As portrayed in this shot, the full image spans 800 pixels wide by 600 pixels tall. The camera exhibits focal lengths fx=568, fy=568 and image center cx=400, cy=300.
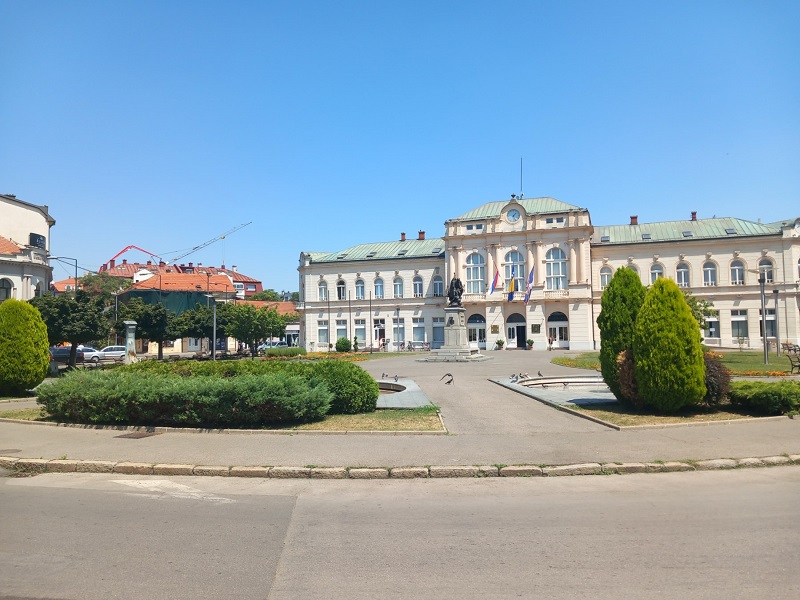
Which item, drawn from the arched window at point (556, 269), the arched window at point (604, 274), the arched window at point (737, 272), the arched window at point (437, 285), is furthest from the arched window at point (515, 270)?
the arched window at point (737, 272)

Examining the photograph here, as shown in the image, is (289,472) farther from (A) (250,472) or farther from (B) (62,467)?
(B) (62,467)

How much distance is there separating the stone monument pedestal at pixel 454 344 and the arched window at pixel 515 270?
910 inches

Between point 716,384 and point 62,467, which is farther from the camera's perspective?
point 716,384

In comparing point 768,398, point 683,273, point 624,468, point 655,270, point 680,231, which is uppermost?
point 680,231

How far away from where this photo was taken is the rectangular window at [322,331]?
77500 mm

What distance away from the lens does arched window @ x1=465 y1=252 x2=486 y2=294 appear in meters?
69.6

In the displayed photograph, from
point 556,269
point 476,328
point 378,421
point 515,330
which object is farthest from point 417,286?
point 378,421

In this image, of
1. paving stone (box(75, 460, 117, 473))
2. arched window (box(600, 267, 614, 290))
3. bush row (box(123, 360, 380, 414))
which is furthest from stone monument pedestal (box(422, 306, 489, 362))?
paving stone (box(75, 460, 117, 473))

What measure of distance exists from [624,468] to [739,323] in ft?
205

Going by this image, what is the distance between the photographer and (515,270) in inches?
2672

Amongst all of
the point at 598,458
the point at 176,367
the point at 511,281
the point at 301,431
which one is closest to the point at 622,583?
the point at 598,458

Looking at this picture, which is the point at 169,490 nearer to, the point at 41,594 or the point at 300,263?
the point at 41,594

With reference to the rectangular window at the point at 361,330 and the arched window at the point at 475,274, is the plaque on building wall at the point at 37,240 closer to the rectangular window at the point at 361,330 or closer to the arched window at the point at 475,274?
the rectangular window at the point at 361,330

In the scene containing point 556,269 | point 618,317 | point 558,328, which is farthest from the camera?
point 556,269
